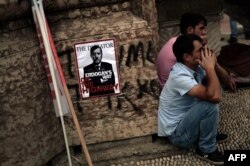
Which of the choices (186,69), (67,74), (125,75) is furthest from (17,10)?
(186,69)

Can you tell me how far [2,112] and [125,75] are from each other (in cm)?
113

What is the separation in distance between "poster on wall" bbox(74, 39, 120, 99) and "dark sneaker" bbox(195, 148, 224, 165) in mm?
979

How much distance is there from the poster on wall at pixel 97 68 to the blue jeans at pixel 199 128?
689 millimetres

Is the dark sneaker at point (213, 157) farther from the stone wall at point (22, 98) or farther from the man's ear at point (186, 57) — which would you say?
the stone wall at point (22, 98)

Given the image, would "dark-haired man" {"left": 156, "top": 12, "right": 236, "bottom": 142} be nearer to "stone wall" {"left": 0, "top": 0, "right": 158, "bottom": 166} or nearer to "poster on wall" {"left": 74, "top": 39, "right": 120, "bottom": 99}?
"stone wall" {"left": 0, "top": 0, "right": 158, "bottom": 166}

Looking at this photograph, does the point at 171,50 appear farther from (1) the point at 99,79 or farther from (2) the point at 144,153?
(2) the point at 144,153

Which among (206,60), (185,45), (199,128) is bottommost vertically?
(199,128)

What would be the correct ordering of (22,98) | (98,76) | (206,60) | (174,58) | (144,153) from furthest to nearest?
(174,58) → (144,153) → (98,76) → (206,60) → (22,98)

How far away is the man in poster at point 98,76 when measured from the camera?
12.4 feet

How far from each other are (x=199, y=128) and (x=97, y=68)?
3.54 feet

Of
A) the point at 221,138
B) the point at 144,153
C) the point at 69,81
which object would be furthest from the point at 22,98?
the point at 221,138

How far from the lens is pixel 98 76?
3.83 m

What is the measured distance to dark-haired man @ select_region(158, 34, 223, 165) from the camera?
146 inches

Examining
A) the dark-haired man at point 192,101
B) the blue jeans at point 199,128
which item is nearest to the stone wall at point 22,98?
the dark-haired man at point 192,101
